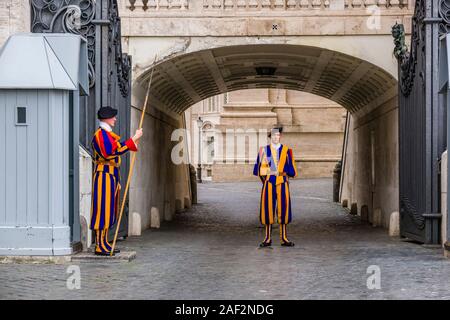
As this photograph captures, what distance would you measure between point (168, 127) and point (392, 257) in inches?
426

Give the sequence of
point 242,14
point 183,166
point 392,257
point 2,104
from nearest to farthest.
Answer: point 2,104 < point 392,257 < point 242,14 < point 183,166

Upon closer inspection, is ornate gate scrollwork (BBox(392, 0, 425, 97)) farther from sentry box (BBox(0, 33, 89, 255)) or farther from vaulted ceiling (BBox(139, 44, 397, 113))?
sentry box (BBox(0, 33, 89, 255))

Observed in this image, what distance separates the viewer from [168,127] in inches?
896

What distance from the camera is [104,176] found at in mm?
12109

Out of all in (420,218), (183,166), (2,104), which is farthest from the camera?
(183,166)

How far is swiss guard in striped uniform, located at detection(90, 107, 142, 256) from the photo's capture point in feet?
39.4

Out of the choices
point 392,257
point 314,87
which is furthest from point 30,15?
point 314,87

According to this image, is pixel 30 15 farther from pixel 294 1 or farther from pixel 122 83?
pixel 294 1

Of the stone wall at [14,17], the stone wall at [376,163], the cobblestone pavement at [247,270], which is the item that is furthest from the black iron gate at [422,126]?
the stone wall at [14,17]

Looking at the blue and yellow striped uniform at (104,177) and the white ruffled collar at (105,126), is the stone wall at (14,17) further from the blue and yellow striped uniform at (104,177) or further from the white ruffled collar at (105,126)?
the blue and yellow striped uniform at (104,177)

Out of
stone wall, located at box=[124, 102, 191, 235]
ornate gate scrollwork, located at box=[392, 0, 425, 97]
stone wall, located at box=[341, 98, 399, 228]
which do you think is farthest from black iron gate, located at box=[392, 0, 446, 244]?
stone wall, located at box=[124, 102, 191, 235]

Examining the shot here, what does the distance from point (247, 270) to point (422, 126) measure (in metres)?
4.49

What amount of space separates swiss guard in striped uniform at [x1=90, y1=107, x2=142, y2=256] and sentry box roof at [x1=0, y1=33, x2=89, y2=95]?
0.63m

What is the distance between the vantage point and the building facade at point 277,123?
1823 inches
